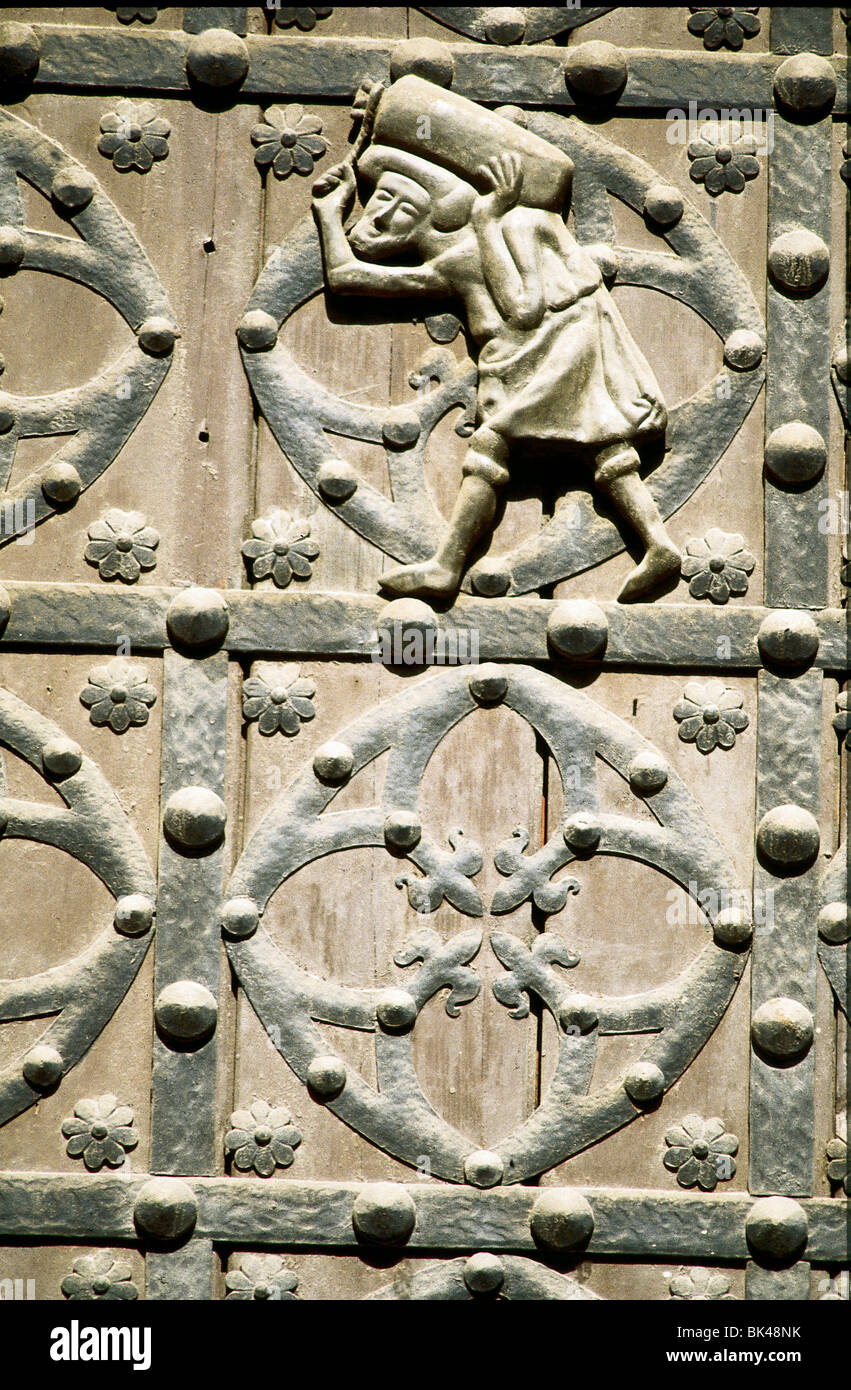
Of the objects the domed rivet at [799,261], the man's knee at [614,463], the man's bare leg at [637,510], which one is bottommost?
the man's bare leg at [637,510]

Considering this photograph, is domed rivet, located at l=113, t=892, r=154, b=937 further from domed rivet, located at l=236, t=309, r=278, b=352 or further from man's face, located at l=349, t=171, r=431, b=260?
man's face, located at l=349, t=171, r=431, b=260

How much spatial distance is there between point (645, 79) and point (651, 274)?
0.86ft

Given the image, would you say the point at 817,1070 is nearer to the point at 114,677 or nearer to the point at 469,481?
the point at 469,481

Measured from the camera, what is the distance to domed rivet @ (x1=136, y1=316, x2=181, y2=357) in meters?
1.83

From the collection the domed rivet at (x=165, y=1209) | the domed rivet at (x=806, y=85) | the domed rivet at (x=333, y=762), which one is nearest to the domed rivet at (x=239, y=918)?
the domed rivet at (x=333, y=762)

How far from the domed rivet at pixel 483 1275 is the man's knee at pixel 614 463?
3.19 feet

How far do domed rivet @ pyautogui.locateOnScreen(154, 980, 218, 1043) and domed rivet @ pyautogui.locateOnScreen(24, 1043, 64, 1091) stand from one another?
0.13 metres

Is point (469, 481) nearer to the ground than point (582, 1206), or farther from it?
farther from it

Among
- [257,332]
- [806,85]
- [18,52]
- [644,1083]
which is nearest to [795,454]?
[806,85]

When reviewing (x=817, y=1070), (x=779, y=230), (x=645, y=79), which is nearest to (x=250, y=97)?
(x=645, y=79)

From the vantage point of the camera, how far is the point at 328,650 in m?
1.81

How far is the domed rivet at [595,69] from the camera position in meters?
1.85

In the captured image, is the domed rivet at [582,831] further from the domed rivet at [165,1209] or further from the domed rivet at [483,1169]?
the domed rivet at [165,1209]

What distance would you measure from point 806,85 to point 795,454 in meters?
0.49
